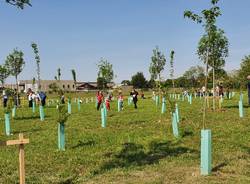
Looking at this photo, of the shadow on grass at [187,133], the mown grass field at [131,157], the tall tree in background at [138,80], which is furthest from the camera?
the tall tree in background at [138,80]

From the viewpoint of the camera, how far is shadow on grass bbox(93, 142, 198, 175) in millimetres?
10516

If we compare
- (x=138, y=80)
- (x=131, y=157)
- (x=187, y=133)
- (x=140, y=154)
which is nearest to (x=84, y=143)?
(x=140, y=154)

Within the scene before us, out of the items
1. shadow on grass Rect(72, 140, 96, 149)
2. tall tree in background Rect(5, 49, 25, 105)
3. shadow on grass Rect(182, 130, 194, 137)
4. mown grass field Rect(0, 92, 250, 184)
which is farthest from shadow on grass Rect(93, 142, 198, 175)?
tall tree in background Rect(5, 49, 25, 105)

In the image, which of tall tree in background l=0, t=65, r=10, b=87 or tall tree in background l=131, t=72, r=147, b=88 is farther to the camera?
tall tree in background l=131, t=72, r=147, b=88

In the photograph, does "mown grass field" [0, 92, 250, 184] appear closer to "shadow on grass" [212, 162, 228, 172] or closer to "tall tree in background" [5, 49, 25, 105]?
"shadow on grass" [212, 162, 228, 172]

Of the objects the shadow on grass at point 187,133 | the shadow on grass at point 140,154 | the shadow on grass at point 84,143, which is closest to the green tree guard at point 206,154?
the shadow on grass at point 140,154

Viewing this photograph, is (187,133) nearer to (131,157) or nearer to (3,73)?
(131,157)

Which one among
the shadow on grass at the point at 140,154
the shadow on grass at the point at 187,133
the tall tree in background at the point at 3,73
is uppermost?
the tall tree in background at the point at 3,73

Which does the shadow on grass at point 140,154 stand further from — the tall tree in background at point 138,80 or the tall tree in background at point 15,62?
the tall tree in background at point 138,80

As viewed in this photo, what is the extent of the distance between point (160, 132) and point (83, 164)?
566cm

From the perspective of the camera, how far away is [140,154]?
11828 millimetres

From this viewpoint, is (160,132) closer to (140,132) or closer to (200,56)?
(140,132)

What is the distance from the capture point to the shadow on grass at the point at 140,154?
10.5m

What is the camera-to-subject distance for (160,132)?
52.1 ft
